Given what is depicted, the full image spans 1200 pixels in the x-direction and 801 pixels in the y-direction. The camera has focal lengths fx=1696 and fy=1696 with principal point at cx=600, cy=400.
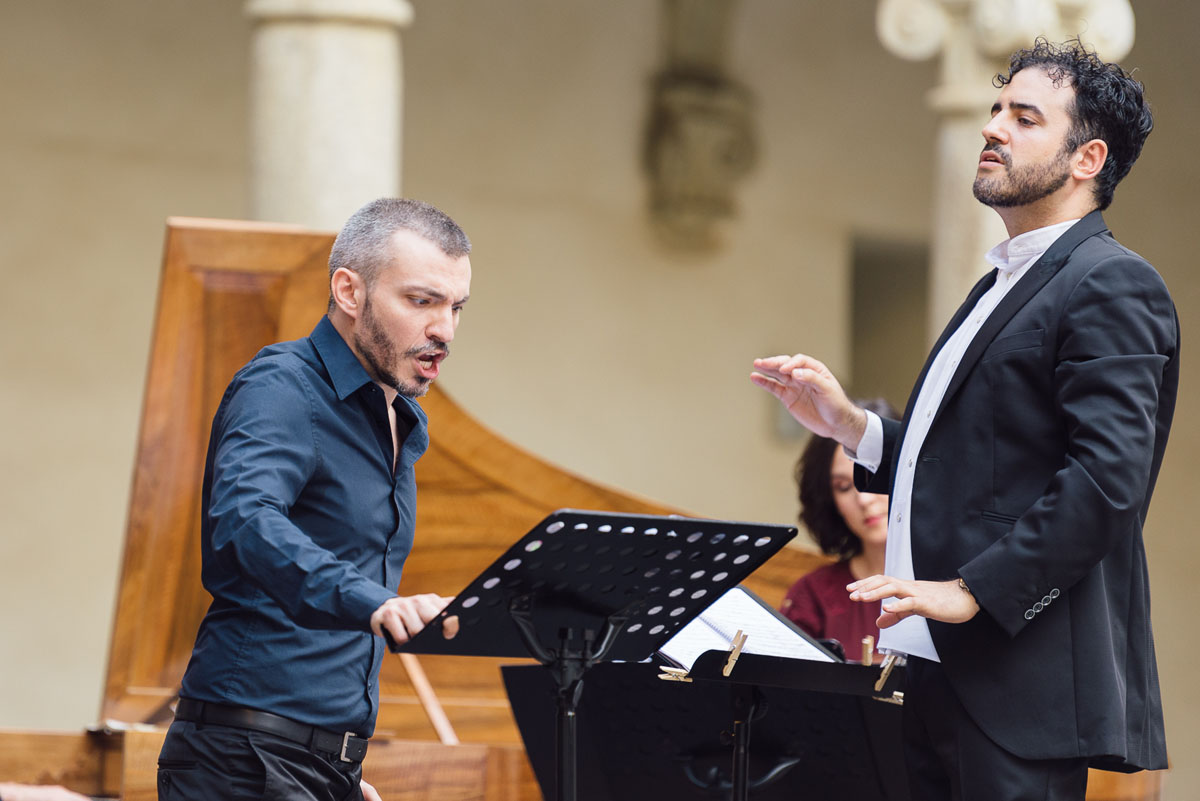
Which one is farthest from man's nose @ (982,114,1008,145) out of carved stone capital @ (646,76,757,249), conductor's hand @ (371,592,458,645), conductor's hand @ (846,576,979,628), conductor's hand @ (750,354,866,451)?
carved stone capital @ (646,76,757,249)

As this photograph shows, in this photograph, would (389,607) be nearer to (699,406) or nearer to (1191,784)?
(699,406)

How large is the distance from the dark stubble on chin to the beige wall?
5.33 meters

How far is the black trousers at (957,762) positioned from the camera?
8.64 feet

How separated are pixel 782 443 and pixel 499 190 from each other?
213 cm

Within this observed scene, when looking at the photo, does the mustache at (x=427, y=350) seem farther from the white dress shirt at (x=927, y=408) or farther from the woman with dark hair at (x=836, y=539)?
the woman with dark hair at (x=836, y=539)

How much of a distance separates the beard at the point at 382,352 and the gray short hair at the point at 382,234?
6cm

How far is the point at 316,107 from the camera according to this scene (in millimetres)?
5254

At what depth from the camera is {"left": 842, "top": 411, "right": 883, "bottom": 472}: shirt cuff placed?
3150 millimetres

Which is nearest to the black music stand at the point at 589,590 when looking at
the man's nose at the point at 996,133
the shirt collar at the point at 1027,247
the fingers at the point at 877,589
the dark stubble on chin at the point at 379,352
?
the fingers at the point at 877,589

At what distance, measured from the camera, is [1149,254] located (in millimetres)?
9523

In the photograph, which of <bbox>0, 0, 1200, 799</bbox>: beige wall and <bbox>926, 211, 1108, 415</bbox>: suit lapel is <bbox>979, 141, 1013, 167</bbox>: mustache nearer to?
<bbox>926, 211, 1108, 415</bbox>: suit lapel

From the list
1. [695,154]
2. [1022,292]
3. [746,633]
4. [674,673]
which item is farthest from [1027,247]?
[695,154]

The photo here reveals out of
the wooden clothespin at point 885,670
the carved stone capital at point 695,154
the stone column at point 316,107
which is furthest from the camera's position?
the carved stone capital at point 695,154

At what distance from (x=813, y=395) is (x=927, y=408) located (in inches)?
10.8
